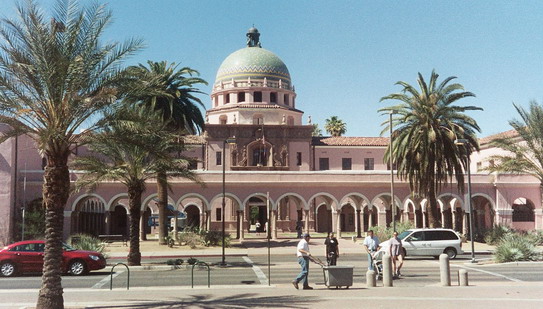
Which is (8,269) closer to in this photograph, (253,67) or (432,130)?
(432,130)

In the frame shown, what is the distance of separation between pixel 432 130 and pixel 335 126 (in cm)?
4780

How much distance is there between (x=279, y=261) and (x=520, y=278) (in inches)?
459

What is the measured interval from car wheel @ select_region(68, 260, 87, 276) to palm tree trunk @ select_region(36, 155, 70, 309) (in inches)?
330

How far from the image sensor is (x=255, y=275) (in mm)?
20219

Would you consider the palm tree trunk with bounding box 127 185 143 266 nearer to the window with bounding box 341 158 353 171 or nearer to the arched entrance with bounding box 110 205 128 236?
the arched entrance with bounding box 110 205 128 236

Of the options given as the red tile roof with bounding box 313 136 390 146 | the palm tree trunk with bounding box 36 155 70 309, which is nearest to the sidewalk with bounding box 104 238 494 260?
the palm tree trunk with bounding box 36 155 70 309

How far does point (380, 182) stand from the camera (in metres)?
42.4

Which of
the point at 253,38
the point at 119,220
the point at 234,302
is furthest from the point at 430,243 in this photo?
the point at 253,38

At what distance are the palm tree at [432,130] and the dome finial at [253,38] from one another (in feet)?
112

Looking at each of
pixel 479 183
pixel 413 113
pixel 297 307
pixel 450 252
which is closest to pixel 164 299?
pixel 297 307

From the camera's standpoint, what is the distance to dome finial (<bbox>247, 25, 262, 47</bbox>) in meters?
65.2

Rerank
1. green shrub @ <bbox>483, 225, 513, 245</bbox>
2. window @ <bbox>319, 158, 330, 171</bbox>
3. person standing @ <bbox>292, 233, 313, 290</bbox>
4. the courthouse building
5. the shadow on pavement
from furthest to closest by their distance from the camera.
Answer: window @ <bbox>319, 158, 330, 171</bbox> → the courthouse building → green shrub @ <bbox>483, 225, 513, 245</bbox> → person standing @ <bbox>292, 233, 313, 290</bbox> → the shadow on pavement

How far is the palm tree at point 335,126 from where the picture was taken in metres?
80.3

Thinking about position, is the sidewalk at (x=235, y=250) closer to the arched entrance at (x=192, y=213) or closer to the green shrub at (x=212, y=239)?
the green shrub at (x=212, y=239)
